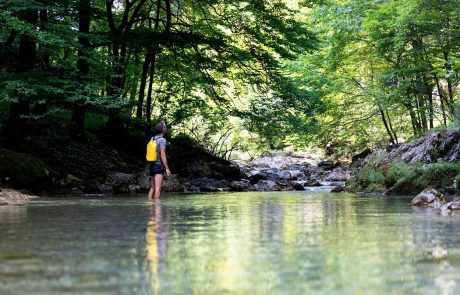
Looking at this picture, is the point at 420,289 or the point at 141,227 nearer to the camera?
the point at 420,289

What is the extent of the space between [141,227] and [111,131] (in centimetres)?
1573

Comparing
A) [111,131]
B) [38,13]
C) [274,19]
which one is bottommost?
[111,131]

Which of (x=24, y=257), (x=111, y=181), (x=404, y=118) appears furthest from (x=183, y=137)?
(x=24, y=257)

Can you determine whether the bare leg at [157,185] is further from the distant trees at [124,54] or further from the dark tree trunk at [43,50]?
the dark tree trunk at [43,50]

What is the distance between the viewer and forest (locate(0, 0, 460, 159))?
1252 cm

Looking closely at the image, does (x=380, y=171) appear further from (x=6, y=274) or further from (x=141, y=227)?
(x=6, y=274)

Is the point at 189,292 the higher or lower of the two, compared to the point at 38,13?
lower

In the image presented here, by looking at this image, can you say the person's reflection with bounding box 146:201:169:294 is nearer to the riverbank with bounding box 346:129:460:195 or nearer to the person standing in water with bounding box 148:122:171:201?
the person standing in water with bounding box 148:122:171:201

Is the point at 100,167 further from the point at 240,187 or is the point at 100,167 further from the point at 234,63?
the point at 234,63

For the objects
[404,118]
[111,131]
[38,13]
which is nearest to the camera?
[38,13]

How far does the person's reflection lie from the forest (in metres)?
6.38

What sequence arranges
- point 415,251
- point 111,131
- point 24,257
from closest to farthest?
point 24,257, point 415,251, point 111,131

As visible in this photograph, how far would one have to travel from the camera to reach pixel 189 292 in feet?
7.00

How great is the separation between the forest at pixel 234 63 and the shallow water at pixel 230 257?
267 inches
